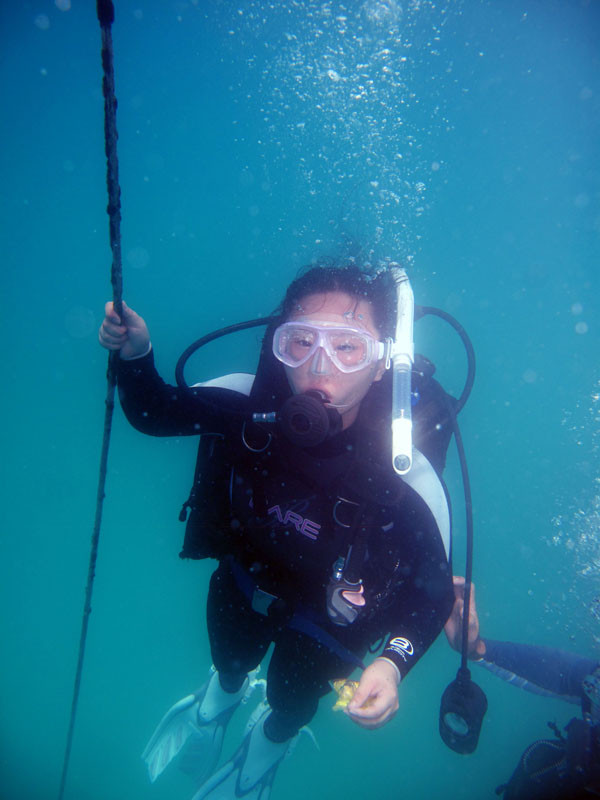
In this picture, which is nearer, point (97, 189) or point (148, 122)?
point (148, 122)

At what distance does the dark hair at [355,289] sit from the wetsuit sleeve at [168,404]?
0.83m

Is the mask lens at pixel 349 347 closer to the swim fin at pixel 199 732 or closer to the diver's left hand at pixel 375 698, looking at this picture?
the diver's left hand at pixel 375 698

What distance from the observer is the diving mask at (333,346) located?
274 cm

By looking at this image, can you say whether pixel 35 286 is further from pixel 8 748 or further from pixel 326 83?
pixel 8 748

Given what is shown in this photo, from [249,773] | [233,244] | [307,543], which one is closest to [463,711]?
[307,543]

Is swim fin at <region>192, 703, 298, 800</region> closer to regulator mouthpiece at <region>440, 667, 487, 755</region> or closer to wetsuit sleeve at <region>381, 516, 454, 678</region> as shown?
regulator mouthpiece at <region>440, 667, 487, 755</region>

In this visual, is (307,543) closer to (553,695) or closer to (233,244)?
(553,695)

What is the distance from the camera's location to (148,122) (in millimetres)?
8555

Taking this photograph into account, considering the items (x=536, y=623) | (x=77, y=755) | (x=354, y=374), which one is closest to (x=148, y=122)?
(x=354, y=374)

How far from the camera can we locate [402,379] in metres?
2.51

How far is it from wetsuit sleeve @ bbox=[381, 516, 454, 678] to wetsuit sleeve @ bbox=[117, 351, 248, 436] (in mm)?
1446

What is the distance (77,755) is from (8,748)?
1916mm

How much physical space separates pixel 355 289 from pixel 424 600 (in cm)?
218

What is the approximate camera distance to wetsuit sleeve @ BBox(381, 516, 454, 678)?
2.47 meters
